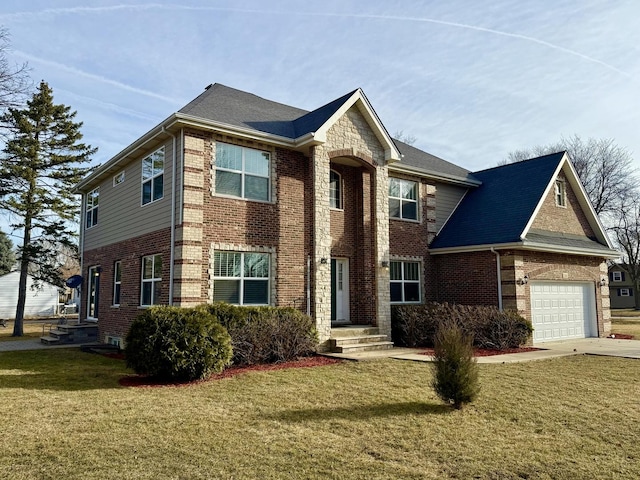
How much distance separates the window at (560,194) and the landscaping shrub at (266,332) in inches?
470

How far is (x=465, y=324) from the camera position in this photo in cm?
1468

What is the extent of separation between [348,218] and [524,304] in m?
6.51

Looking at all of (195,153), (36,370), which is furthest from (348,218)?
(36,370)

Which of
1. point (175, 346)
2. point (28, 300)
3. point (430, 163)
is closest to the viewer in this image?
point (175, 346)

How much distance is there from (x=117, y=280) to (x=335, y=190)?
27.2ft

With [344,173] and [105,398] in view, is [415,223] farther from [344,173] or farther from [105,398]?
[105,398]

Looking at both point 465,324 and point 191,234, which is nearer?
point 191,234

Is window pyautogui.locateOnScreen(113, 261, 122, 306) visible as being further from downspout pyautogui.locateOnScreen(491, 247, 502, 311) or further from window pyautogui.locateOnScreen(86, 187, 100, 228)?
downspout pyautogui.locateOnScreen(491, 247, 502, 311)

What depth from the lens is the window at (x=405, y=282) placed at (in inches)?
684

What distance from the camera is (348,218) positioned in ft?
53.9

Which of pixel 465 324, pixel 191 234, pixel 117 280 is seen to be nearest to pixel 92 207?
pixel 117 280

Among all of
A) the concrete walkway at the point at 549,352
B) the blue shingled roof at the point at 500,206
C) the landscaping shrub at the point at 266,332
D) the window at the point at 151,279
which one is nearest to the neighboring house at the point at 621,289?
the blue shingled roof at the point at 500,206

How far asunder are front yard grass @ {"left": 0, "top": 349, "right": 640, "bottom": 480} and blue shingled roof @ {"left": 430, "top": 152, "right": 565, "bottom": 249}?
7426 mm

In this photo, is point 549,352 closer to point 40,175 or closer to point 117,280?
point 117,280
